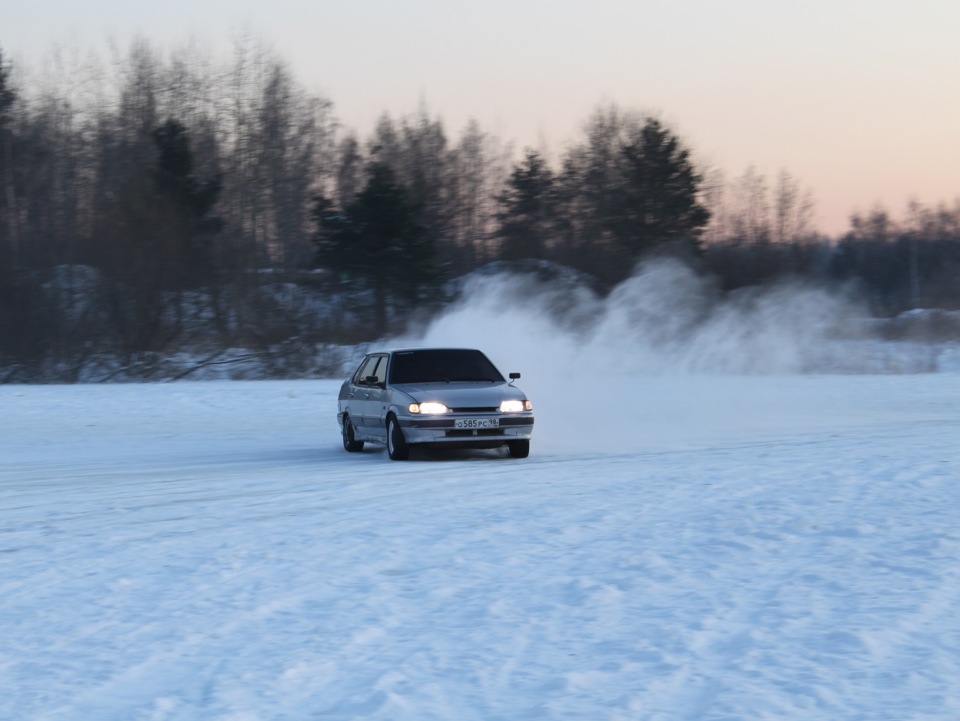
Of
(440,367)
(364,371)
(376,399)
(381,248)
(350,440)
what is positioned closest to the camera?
(376,399)

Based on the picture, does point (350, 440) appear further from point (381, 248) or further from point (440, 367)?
point (381, 248)

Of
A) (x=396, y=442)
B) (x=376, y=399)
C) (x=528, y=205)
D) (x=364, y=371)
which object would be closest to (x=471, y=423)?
(x=396, y=442)

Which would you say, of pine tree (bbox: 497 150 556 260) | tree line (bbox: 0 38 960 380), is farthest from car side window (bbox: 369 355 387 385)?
pine tree (bbox: 497 150 556 260)

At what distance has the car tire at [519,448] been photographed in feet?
47.6

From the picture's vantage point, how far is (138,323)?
3984cm

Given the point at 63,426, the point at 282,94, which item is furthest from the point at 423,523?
the point at 282,94

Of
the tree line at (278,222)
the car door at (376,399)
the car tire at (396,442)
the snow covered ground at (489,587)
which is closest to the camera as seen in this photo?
the snow covered ground at (489,587)

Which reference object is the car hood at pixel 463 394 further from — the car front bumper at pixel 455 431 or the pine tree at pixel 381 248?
the pine tree at pixel 381 248

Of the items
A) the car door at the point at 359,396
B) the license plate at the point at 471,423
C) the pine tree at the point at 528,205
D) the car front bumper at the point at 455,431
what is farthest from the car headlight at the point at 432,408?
the pine tree at the point at 528,205

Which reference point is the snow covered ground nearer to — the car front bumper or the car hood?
the car front bumper

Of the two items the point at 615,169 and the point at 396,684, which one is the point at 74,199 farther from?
the point at 396,684

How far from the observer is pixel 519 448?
14.6 metres

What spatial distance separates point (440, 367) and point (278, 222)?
43192mm

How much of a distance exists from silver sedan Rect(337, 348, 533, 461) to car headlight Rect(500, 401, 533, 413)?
0.04 feet
